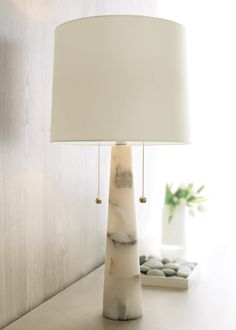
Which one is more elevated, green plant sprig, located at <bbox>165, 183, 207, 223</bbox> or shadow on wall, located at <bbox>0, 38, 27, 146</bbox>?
shadow on wall, located at <bbox>0, 38, 27, 146</bbox>

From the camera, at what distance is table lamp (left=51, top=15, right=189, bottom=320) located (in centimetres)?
107

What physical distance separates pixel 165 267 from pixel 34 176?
54 cm

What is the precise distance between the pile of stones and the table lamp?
1.84ft

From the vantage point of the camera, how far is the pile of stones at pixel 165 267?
62.0 inches

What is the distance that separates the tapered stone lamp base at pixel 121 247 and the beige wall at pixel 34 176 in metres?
0.23

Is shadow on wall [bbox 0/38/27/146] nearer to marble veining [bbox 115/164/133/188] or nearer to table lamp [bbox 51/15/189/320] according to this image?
table lamp [bbox 51/15/189/320]

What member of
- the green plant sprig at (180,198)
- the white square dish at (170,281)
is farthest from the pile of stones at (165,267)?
the green plant sprig at (180,198)

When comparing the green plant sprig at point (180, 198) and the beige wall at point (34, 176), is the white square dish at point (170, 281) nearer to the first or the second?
the beige wall at point (34, 176)

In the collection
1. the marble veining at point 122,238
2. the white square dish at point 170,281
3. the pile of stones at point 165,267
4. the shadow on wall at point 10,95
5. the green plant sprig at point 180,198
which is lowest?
the white square dish at point 170,281

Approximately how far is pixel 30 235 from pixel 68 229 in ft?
0.84

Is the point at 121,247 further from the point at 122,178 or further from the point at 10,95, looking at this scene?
the point at 10,95

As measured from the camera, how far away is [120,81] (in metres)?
1.07

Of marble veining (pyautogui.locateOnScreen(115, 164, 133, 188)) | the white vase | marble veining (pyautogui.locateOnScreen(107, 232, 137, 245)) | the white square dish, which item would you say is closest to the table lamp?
marble veining (pyautogui.locateOnScreen(115, 164, 133, 188))

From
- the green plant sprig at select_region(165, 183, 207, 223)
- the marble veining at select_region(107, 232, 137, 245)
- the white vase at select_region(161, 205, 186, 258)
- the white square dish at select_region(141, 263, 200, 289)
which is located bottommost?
the white square dish at select_region(141, 263, 200, 289)
